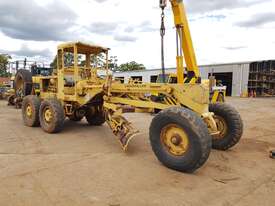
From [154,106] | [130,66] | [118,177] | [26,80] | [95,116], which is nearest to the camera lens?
[118,177]

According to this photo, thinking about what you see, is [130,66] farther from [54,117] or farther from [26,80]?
[54,117]

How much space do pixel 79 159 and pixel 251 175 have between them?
308cm

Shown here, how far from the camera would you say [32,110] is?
28.4ft

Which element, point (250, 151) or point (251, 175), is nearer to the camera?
point (251, 175)

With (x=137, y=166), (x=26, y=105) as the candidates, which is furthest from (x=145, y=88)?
(x=26, y=105)

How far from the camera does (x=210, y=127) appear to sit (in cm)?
533

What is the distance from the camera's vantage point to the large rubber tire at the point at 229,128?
5910mm

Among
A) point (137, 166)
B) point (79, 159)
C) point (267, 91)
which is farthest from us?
point (267, 91)

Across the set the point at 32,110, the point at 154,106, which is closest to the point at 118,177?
the point at 154,106

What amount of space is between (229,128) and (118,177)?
2838 millimetres

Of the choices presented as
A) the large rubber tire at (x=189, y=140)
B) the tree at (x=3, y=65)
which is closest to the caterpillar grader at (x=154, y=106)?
the large rubber tire at (x=189, y=140)

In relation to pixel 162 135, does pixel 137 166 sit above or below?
below

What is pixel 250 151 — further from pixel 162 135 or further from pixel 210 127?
pixel 162 135

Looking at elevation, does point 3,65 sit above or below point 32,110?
above
